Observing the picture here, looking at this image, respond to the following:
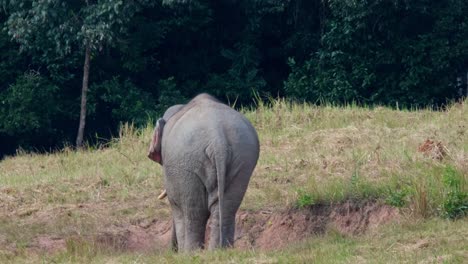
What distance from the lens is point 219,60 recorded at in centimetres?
2583

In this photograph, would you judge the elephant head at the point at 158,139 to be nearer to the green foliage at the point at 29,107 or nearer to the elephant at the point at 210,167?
the elephant at the point at 210,167

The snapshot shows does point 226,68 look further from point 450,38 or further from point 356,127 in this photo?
point 356,127

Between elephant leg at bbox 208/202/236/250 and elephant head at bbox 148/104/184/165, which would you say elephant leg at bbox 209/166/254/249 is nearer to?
elephant leg at bbox 208/202/236/250

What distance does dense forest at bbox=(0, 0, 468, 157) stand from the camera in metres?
22.4

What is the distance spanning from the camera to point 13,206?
12.9m

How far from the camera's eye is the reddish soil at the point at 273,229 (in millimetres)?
11289

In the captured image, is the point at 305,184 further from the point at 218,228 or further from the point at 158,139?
the point at 218,228

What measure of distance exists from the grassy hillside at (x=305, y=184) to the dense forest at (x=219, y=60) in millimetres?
4695

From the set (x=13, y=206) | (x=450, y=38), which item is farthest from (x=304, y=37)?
(x=13, y=206)

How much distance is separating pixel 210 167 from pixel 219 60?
53.2ft

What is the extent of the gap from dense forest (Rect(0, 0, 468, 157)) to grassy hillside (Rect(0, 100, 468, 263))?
4.70m

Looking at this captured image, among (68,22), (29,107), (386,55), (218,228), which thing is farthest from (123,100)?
(218,228)

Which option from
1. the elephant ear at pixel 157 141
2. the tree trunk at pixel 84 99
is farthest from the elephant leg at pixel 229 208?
the tree trunk at pixel 84 99

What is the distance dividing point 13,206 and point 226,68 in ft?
43.7
